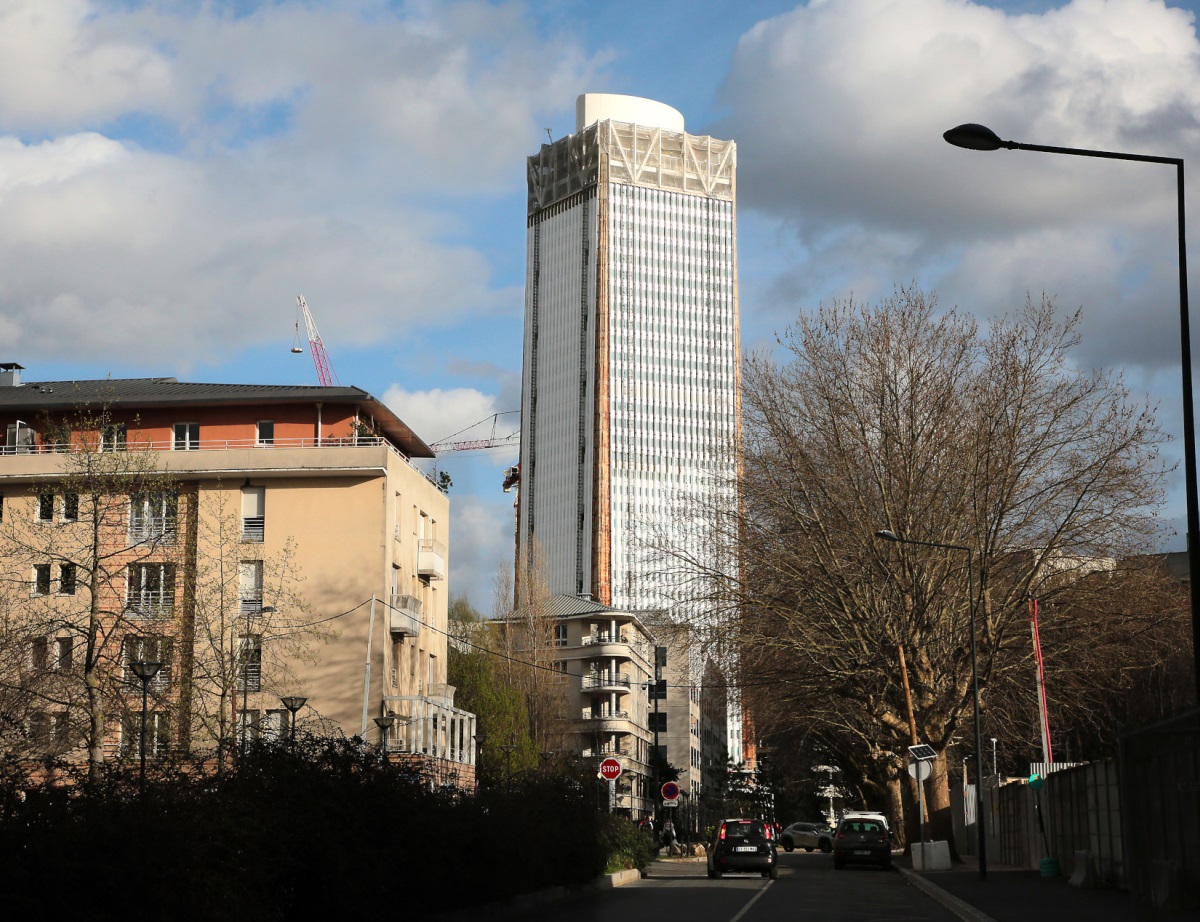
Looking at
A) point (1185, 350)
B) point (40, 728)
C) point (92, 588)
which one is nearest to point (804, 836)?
point (92, 588)

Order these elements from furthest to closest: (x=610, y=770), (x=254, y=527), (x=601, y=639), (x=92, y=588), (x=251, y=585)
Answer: (x=601, y=639)
(x=254, y=527)
(x=251, y=585)
(x=610, y=770)
(x=92, y=588)

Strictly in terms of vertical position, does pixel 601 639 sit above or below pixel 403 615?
above

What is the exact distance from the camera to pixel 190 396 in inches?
2224

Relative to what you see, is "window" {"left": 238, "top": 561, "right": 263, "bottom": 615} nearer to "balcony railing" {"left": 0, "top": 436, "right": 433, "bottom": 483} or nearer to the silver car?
"balcony railing" {"left": 0, "top": 436, "right": 433, "bottom": 483}

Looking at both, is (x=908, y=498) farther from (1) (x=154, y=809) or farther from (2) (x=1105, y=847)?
A: (1) (x=154, y=809)

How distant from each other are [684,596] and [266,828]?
27974mm

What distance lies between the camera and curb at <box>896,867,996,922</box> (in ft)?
68.3

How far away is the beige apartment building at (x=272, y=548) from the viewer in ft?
153

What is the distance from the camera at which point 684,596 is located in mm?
41188

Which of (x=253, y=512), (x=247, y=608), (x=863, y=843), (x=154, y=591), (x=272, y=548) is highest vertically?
(x=253, y=512)

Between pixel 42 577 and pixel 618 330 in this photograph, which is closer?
pixel 42 577

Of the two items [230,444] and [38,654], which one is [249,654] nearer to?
[38,654]

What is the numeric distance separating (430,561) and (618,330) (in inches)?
4777

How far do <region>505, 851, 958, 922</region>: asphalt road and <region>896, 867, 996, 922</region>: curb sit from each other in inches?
7.3
